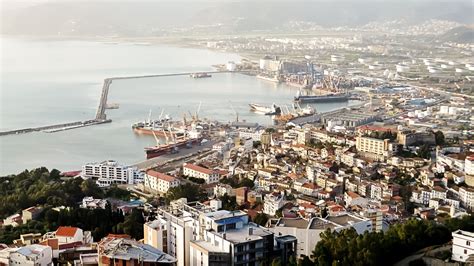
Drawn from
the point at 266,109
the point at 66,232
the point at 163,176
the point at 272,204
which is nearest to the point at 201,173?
the point at 163,176

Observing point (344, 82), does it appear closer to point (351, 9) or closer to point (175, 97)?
point (175, 97)

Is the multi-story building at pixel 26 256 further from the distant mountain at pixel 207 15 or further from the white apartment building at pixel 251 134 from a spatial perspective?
the distant mountain at pixel 207 15

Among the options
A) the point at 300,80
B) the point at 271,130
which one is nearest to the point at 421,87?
the point at 300,80

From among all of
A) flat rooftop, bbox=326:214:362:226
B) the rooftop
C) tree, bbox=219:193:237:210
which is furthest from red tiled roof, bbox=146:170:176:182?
the rooftop

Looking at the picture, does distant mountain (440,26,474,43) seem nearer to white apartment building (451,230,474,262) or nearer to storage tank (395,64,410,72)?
storage tank (395,64,410,72)

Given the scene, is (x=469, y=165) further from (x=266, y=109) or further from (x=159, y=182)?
(x=266, y=109)
